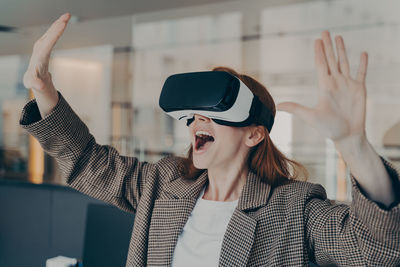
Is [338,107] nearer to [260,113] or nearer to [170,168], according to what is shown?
[260,113]

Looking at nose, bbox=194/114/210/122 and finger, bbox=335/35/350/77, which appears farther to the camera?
nose, bbox=194/114/210/122

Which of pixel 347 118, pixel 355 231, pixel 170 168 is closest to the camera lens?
pixel 347 118

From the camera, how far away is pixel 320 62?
3.17ft

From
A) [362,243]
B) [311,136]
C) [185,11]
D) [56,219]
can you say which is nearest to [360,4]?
[311,136]

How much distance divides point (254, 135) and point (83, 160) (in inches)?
18.7

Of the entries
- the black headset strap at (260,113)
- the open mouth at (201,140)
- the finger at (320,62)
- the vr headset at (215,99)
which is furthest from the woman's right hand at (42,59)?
the finger at (320,62)

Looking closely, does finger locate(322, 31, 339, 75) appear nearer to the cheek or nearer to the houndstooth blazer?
the houndstooth blazer

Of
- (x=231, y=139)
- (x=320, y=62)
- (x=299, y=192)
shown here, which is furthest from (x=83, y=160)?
(x=320, y=62)

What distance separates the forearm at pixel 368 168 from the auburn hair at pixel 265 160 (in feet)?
1.26

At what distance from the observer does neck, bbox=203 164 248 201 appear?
1.35 m

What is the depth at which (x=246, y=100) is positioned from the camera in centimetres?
122

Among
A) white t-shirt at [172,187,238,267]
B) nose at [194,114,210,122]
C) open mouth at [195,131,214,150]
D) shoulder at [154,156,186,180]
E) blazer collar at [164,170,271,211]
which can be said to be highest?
nose at [194,114,210,122]

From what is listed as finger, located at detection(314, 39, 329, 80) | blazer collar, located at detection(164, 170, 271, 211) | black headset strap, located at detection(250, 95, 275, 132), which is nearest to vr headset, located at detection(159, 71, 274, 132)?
black headset strap, located at detection(250, 95, 275, 132)

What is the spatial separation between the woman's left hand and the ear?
0.39 metres
